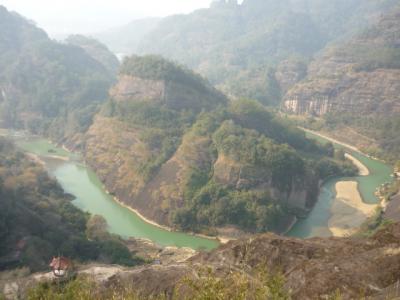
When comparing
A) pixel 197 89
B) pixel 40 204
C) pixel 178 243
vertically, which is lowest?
pixel 178 243

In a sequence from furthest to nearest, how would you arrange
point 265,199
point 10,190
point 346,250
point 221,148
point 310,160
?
point 310,160, point 221,148, point 265,199, point 10,190, point 346,250

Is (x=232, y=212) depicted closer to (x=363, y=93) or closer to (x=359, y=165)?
(x=359, y=165)

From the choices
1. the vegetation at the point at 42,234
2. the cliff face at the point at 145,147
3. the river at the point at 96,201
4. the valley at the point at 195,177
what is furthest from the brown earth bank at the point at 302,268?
the cliff face at the point at 145,147

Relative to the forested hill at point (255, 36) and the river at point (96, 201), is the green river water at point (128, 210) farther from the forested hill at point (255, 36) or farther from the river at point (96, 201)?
the forested hill at point (255, 36)

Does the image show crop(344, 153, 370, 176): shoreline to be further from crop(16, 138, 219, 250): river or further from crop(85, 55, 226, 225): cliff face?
crop(16, 138, 219, 250): river

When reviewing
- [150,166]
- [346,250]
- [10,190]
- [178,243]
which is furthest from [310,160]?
[346,250]

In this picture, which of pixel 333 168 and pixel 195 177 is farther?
pixel 333 168

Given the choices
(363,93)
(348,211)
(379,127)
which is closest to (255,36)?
(363,93)

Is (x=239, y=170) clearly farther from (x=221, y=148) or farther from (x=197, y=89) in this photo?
(x=197, y=89)
